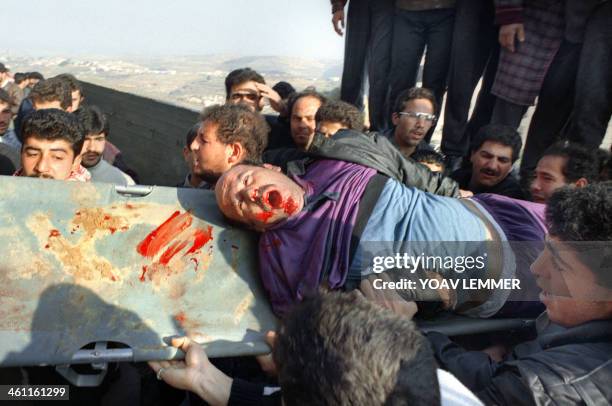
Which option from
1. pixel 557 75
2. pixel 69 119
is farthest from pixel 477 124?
pixel 69 119

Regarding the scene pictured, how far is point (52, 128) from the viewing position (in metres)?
2.65

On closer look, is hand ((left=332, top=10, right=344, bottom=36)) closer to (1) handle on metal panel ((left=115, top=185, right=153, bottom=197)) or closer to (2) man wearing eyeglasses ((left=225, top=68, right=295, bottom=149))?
(2) man wearing eyeglasses ((left=225, top=68, right=295, bottom=149))

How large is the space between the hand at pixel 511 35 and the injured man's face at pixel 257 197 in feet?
6.46

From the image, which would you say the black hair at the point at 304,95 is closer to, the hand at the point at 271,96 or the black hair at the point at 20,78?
the hand at the point at 271,96

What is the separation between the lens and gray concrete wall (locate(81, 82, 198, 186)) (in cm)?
467

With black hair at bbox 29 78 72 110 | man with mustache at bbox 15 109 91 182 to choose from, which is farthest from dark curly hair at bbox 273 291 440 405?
black hair at bbox 29 78 72 110

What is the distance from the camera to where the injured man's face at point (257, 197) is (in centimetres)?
202

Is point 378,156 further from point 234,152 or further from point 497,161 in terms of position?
point 497,161

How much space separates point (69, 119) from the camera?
2736 millimetres

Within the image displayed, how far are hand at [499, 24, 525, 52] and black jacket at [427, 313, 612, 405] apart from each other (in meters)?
2.31

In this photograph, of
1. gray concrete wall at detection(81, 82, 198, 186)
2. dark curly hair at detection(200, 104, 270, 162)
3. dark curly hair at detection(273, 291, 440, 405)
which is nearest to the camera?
dark curly hair at detection(273, 291, 440, 405)

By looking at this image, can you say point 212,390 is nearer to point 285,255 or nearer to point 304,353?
point 285,255

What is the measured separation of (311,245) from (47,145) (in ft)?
5.03

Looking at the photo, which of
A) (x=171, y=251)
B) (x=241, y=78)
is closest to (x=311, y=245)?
(x=171, y=251)
